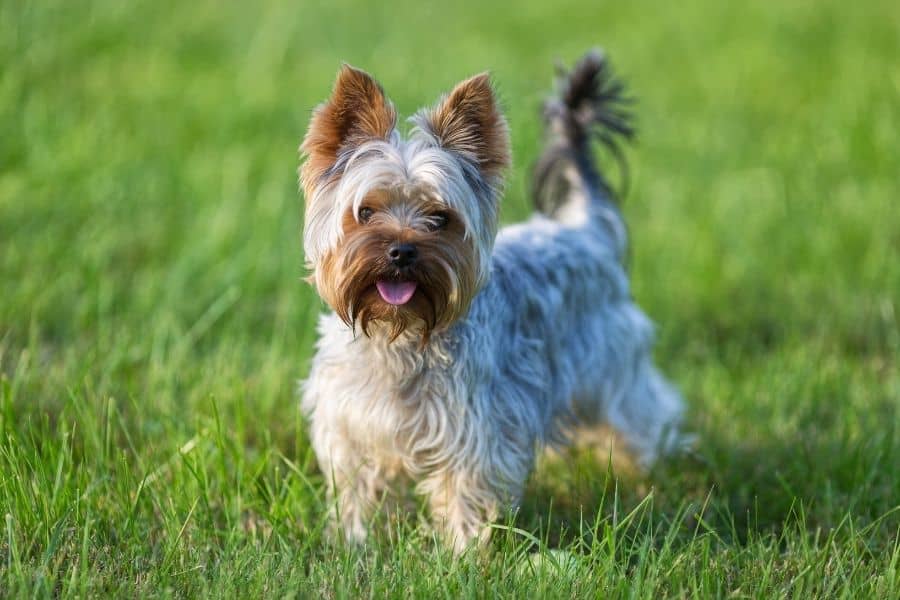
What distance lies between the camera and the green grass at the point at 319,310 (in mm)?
3914

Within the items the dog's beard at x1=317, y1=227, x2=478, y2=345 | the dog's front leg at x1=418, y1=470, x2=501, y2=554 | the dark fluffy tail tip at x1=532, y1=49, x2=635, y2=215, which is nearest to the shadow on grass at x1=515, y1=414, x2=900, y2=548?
the dog's front leg at x1=418, y1=470, x2=501, y2=554

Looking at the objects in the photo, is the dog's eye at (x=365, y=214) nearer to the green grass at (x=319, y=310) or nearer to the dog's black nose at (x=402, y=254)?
the dog's black nose at (x=402, y=254)

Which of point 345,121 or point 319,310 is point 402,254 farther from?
point 319,310

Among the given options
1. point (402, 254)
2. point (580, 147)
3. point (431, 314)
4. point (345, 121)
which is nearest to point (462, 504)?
point (431, 314)

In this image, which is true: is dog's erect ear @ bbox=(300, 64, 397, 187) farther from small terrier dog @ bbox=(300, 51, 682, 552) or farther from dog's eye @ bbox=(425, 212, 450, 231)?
dog's eye @ bbox=(425, 212, 450, 231)

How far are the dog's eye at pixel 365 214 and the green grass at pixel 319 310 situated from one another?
1074 millimetres

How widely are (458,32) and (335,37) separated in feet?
6.35

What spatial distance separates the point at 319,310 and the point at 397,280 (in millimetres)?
2107

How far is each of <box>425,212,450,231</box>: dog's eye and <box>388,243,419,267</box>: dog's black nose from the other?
5.9 inches

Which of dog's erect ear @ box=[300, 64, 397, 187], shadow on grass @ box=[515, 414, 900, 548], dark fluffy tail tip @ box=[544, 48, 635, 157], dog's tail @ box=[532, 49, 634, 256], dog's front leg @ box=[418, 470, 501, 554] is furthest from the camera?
dog's tail @ box=[532, 49, 634, 256]

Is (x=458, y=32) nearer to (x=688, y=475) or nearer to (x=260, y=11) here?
(x=260, y=11)

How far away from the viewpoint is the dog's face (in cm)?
393

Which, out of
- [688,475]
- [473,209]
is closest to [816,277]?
[688,475]

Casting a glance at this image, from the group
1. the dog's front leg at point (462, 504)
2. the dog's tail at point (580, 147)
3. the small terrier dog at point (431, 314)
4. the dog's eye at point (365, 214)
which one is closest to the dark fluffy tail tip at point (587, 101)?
the dog's tail at point (580, 147)
